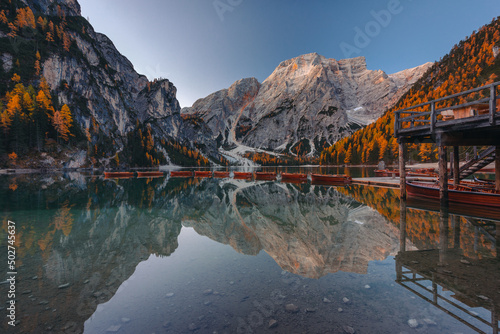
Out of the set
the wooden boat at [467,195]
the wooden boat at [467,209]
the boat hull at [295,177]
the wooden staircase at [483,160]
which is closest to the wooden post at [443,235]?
the wooden boat at [467,209]

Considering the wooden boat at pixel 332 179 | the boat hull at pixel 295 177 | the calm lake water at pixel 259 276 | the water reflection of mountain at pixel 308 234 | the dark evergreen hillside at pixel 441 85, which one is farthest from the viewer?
the dark evergreen hillside at pixel 441 85

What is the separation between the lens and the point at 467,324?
4.45 meters

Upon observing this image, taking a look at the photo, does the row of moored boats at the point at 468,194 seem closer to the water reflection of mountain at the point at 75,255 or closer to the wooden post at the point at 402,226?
the wooden post at the point at 402,226

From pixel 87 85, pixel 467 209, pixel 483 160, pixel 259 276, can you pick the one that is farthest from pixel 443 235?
pixel 87 85

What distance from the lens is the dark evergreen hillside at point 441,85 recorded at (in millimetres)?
97050

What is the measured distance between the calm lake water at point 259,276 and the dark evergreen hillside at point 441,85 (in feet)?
331

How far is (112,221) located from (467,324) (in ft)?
56.4

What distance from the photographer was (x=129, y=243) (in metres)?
10.6

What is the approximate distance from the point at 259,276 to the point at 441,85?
149792 millimetres

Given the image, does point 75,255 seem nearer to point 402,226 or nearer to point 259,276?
point 259,276

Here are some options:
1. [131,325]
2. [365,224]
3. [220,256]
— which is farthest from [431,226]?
[131,325]

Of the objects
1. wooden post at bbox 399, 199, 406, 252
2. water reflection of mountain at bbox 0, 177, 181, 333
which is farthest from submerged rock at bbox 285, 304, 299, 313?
wooden post at bbox 399, 199, 406, 252

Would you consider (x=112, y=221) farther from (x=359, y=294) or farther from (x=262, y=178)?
(x=262, y=178)

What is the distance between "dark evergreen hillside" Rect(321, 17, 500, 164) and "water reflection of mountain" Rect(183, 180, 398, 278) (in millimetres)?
97935
